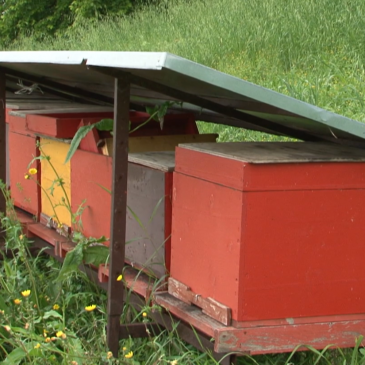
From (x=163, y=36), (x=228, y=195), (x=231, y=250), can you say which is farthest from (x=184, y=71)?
(x=163, y=36)

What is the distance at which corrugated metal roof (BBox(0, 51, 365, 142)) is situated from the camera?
2.00 metres

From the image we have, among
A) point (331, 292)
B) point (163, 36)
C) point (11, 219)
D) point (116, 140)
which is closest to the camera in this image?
point (331, 292)

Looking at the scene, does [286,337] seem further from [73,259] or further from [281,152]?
[73,259]

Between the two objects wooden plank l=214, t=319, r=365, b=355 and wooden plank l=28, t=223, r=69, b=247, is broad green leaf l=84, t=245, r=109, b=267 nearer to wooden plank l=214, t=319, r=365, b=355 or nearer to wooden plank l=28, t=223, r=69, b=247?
wooden plank l=28, t=223, r=69, b=247

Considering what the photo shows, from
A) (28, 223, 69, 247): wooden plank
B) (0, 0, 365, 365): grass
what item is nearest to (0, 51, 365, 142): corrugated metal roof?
(28, 223, 69, 247): wooden plank

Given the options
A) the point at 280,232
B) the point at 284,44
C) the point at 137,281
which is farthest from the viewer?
the point at 284,44

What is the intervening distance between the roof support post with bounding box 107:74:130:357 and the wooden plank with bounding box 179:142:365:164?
250 millimetres

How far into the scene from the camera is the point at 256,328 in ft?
7.16

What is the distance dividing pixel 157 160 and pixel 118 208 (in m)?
0.32

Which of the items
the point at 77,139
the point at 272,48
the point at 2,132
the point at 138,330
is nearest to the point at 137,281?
the point at 138,330

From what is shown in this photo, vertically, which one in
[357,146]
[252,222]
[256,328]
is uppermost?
[357,146]

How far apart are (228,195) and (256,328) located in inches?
18.8

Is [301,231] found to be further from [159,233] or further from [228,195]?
[159,233]

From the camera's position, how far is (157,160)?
269 cm
